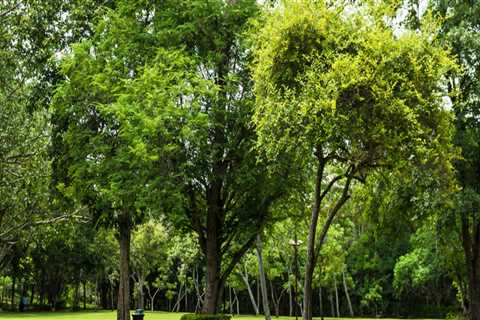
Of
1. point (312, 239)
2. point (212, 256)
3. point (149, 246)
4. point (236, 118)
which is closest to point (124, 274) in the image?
point (212, 256)

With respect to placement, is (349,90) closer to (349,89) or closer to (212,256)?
(349,89)

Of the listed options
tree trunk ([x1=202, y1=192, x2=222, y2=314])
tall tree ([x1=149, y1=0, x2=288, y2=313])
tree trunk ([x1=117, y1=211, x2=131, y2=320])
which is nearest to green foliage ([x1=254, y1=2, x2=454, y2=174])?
tall tree ([x1=149, y1=0, x2=288, y2=313])

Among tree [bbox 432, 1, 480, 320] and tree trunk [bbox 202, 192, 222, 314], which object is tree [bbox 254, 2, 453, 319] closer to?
tree [bbox 432, 1, 480, 320]

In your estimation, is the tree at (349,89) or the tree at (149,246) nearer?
the tree at (349,89)

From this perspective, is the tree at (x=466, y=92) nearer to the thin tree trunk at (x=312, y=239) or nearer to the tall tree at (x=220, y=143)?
the thin tree trunk at (x=312, y=239)

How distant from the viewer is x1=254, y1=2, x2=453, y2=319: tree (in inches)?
591

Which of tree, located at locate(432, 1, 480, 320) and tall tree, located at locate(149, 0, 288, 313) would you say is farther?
tree, located at locate(432, 1, 480, 320)

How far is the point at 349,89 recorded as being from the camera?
1510cm

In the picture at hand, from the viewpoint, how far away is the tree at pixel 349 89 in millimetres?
15023

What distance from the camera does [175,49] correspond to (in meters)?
20.1

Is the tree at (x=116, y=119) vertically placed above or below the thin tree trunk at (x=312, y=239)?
above

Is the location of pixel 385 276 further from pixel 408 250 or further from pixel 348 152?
pixel 348 152

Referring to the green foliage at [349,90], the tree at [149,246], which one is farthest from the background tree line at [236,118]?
the tree at [149,246]

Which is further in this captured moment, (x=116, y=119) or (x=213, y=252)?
(x=213, y=252)
